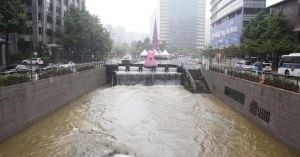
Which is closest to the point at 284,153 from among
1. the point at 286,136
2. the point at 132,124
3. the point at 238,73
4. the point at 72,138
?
the point at 286,136

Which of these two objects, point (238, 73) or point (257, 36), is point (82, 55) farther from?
point (238, 73)

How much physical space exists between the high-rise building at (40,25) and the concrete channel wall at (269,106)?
4440 cm

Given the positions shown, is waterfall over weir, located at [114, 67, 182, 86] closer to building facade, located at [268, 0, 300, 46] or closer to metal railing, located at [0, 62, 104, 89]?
metal railing, located at [0, 62, 104, 89]

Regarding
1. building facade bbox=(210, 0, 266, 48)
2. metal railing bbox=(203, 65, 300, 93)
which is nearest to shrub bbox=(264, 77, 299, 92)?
metal railing bbox=(203, 65, 300, 93)

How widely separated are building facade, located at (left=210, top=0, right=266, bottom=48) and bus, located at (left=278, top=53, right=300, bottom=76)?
47546 mm

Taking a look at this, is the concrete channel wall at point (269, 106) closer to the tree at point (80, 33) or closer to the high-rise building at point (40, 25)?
the tree at point (80, 33)

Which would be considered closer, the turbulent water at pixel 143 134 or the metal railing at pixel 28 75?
the turbulent water at pixel 143 134

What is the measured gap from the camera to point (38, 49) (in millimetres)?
61438

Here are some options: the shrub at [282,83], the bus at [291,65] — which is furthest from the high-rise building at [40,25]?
the shrub at [282,83]

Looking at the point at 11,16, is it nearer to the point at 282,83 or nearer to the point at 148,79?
the point at 148,79

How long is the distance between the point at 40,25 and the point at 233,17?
64516 millimetres

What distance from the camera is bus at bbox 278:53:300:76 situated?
3384 cm

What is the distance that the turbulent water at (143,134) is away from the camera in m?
18.1

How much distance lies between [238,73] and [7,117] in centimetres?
2137
